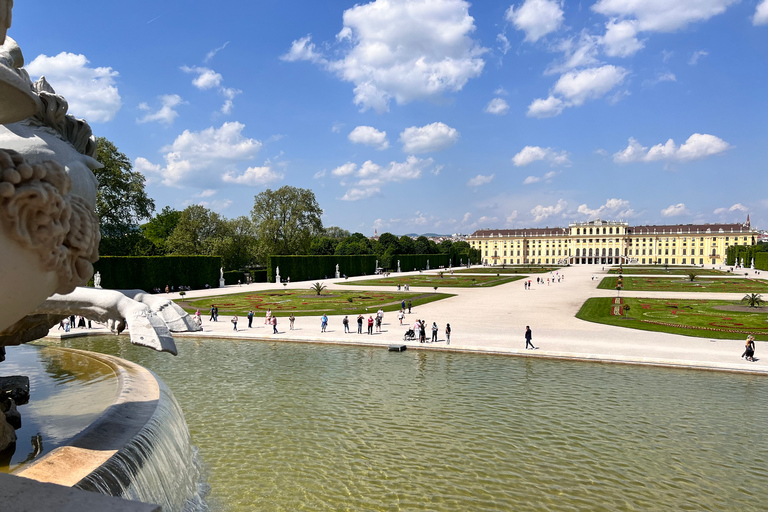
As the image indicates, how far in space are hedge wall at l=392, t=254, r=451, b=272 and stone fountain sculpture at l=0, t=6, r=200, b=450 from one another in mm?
71855

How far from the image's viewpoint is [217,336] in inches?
770

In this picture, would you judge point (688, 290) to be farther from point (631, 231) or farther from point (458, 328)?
point (631, 231)

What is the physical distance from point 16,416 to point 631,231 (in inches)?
6107

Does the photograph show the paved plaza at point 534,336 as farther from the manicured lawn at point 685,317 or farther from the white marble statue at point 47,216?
the white marble statue at point 47,216

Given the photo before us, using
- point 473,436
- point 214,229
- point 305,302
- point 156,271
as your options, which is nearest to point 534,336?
point 473,436

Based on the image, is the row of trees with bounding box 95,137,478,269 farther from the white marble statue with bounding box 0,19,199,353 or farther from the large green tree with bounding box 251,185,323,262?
the white marble statue with bounding box 0,19,199,353

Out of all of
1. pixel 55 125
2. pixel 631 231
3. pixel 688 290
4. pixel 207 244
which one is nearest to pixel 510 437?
pixel 55 125

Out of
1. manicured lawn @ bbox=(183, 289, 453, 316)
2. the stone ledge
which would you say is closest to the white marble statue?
the stone ledge

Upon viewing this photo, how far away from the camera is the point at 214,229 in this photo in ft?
197

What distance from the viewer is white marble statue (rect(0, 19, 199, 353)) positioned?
2.90m

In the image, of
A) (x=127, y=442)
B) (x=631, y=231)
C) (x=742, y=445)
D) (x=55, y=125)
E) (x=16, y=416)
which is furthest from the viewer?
(x=631, y=231)

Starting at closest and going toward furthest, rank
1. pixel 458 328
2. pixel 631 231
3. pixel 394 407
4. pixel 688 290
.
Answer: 1. pixel 394 407
2. pixel 458 328
3. pixel 688 290
4. pixel 631 231

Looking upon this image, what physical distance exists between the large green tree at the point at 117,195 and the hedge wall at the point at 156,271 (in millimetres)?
4180

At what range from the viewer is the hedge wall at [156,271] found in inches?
1374
